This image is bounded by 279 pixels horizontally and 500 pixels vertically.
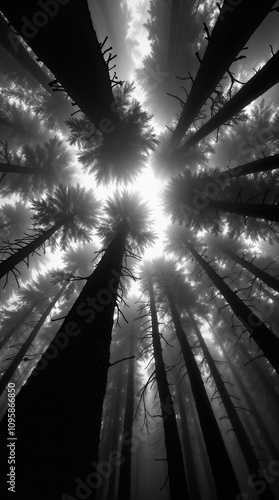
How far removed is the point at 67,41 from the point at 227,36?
2.63 m

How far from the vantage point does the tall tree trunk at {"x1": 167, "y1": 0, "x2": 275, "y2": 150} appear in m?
2.96

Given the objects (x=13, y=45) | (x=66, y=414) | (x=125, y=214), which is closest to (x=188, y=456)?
(x=125, y=214)

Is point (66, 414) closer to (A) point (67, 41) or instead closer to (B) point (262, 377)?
(A) point (67, 41)

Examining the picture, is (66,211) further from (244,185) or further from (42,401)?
(42,401)

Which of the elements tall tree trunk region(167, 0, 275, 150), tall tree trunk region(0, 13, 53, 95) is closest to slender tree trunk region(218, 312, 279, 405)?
tall tree trunk region(167, 0, 275, 150)

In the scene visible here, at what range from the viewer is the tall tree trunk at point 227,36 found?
9.72 feet

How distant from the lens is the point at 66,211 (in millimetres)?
10922

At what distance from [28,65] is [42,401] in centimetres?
1461

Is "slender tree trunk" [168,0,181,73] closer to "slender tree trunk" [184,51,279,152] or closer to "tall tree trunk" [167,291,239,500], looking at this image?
"slender tree trunk" [184,51,279,152]

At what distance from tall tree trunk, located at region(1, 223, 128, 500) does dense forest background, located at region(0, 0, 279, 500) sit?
1cm

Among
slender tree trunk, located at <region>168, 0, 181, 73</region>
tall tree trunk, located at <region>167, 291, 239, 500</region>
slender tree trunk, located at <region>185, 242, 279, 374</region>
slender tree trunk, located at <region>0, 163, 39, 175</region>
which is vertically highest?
slender tree trunk, located at <region>168, 0, 181, 73</region>

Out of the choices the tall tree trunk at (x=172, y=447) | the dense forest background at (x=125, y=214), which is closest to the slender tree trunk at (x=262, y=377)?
the dense forest background at (x=125, y=214)

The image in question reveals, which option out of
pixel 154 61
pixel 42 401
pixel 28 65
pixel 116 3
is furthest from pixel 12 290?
pixel 116 3

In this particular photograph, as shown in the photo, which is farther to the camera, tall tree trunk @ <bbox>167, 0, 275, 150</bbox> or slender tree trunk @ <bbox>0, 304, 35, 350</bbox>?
slender tree trunk @ <bbox>0, 304, 35, 350</bbox>
